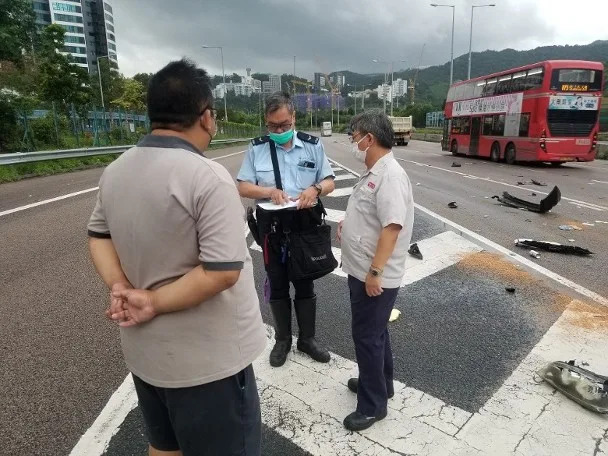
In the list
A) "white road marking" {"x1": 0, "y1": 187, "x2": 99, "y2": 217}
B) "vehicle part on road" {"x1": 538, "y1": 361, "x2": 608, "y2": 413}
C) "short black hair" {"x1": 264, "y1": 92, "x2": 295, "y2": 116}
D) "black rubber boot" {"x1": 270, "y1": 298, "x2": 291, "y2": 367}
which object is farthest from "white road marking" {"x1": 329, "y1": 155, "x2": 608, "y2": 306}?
"white road marking" {"x1": 0, "y1": 187, "x2": 99, "y2": 217}

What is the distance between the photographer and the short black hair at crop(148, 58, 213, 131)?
4.78ft

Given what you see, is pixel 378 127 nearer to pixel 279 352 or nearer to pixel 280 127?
pixel 280 127

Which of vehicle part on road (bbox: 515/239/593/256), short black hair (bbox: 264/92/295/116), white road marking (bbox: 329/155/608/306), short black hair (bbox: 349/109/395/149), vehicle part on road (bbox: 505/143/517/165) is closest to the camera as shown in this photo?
short black hair (bbox: 349/109/395/149)

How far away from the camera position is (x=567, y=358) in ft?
10.7

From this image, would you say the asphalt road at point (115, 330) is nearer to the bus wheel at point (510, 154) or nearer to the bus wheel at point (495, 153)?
the bus wheel at point (510, 154)

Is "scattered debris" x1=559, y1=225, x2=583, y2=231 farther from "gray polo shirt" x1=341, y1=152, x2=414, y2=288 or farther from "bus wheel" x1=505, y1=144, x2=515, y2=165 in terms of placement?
"bus wheel" x1=505, y1=144, x2=515, y2=165

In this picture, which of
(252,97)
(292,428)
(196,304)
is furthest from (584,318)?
(252,97)

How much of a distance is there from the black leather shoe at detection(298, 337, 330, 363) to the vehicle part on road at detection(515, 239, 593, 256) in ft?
14.0

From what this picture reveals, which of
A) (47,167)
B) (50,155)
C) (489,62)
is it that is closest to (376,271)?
(50,155)

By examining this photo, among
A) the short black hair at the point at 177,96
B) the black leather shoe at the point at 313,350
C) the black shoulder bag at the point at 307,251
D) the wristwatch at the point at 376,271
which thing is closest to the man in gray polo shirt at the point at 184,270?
the short black hair at the point at 177,96

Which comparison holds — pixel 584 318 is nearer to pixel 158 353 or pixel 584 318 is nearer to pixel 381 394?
pixel 381 394

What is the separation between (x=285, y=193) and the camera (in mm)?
3229

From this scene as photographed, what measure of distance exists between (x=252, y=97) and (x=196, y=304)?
124 m

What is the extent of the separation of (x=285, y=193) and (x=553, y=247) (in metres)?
4.69
